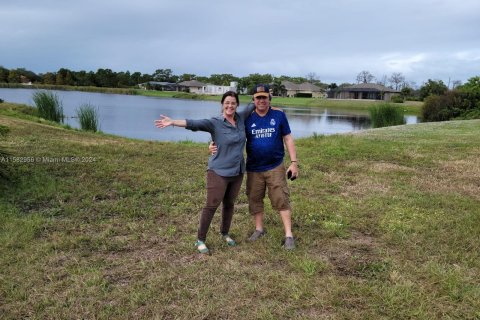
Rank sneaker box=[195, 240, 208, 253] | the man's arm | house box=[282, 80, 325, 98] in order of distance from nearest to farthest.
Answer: sneaker box=[195, 240, 208, 253], the man's arm, house box=[282, 80, 325, 98]

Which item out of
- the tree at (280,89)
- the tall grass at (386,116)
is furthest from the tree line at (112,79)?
the tall grass at (386,116)

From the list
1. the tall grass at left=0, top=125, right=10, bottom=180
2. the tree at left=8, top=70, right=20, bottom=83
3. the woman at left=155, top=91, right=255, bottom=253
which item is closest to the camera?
the woman at left=155, top=91, right=255, bottom=253

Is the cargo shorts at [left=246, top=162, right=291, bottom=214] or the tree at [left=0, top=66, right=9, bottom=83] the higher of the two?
the tree at [left=0, top=66, right=9, bottom=83]

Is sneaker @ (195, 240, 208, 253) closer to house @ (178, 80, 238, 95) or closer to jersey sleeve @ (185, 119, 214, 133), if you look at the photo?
jersey sleeve @ (185, 119, 214, 133)

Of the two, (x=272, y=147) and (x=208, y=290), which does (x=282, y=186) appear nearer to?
(x=272, y=147)

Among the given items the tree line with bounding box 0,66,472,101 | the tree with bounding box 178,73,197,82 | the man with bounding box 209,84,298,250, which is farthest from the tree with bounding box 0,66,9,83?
the man with bounding box 209,84,298,250

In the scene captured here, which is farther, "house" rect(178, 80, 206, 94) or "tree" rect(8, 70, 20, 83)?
"house" rect(178, 80, 206, 94)

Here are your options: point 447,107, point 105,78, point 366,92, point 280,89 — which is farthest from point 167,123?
point 105,78

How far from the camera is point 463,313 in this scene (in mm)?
2891

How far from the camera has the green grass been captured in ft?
9.72

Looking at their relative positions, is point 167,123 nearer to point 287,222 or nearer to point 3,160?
point 287,222

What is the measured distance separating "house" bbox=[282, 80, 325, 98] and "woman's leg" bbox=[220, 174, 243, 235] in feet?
280

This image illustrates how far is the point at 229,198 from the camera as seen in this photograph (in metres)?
3.98

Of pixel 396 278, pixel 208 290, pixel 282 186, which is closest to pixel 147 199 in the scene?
pixel 282 186
